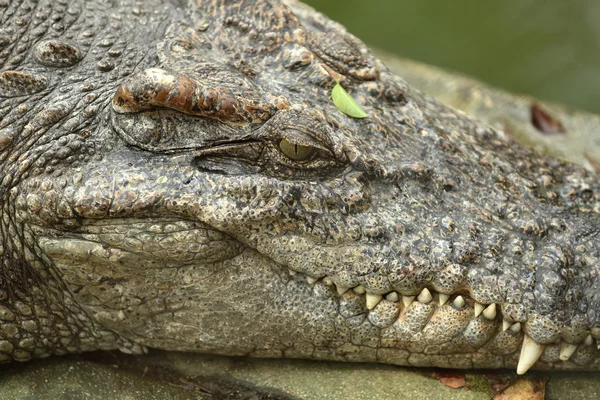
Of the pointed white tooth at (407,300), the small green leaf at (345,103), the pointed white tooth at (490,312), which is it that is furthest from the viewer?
the small green leaf at (345,103)

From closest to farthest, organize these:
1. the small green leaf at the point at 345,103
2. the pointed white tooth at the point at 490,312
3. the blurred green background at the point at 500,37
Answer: the pointed white tooth at the point at 490,312 < the small green leaf at the point at 345,103 < the blurred green background at the point at 500,37

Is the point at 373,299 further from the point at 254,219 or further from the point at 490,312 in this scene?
the point at 254,219

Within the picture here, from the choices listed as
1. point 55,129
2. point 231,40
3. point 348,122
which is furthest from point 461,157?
point 55,129

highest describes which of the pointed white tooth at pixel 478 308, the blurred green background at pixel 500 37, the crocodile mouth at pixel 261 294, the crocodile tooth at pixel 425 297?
the blurred green background at pixel 500 37

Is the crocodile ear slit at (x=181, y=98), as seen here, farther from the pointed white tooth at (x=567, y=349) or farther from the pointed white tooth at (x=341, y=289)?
the pointed white tooth at (x=567, y=349)

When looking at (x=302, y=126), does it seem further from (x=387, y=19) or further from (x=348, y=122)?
(x=387, y=19)

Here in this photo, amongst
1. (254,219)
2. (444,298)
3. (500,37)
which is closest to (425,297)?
(444,298)

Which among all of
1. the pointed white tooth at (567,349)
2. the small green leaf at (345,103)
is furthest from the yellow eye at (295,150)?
the pointed white tooth at (567,349)
